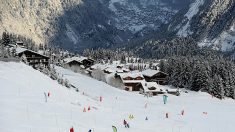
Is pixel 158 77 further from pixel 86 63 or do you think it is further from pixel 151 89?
pixel 86 63

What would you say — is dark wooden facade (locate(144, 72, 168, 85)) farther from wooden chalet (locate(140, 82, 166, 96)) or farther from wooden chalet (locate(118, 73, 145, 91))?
wooden chalet (locate(140, 82, 166, 96))

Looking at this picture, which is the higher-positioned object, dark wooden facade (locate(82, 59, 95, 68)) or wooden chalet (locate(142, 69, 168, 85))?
dark wooden facade (locate(82, 59, 95, 68))

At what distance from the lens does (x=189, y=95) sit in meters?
134

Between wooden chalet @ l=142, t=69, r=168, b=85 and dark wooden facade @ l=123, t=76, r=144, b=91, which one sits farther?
wooden chalet @ l=142, t=69, r=168, b=85

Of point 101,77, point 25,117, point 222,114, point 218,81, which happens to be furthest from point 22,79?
point 101,77

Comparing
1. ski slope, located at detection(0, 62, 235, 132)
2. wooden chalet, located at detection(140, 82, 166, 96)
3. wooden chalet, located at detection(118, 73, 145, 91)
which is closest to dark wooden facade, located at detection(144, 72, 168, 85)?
wooden chalet, located at detection(118, 73, 145, 91)

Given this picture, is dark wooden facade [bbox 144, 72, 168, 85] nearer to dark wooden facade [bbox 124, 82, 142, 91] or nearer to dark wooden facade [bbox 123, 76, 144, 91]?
dark wooden facade [bbox 123, 76, 144, 91]

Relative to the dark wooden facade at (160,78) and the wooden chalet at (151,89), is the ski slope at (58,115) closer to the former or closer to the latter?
the wooden chalet at (151,89)

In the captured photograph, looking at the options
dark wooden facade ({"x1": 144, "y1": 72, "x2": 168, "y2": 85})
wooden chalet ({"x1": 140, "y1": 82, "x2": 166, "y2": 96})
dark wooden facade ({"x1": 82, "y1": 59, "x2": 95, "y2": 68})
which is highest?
dark wooden facade ({"x1": 82, "y1": 59, "x2": 95, "y2": 68})

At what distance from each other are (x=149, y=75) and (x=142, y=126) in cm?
11208

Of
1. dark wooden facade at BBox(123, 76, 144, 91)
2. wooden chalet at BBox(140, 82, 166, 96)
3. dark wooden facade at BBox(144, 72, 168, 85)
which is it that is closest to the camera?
wooden chalet at BBox(140, 82, 166, 96)

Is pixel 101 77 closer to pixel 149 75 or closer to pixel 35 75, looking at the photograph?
pixel 149 75

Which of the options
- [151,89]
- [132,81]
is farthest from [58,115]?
[132,81]

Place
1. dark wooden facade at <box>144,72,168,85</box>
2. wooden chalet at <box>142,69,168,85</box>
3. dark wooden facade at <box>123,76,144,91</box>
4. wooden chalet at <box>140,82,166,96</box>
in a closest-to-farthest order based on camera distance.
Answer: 1. wooden chalet at <box>140,82,166,96</box>
2. dark wooden facade at <box>123,76,144,91</box>
3. dark wooden facade at <box>144,72,168,85</box>
4. wooden chalet at <box>142,69,168,85</box>
